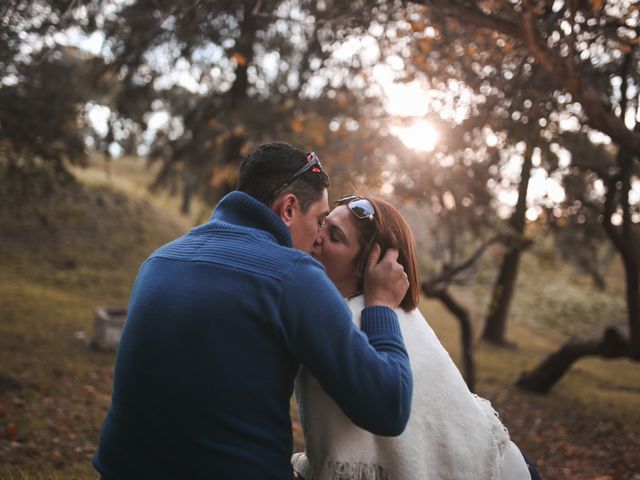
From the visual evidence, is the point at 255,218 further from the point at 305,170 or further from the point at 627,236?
the point at 627,236

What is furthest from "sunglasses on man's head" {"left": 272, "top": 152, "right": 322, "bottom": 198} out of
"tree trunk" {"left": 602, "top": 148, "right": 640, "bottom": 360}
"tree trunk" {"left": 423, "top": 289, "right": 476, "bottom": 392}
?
"tree trunk" {"left": 423, "top": 289, "right": 476, "bottom": 392}

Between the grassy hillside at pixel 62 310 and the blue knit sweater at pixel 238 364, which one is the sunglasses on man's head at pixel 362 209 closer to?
the blue knit sweater at pixel 238 364

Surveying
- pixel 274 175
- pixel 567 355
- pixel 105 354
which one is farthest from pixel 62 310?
pixel 274 175

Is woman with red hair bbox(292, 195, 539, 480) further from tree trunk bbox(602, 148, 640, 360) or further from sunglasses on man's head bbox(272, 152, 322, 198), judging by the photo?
tree trunk bbox(602, 148, 640, 360)

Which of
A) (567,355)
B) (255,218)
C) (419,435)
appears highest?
(255,218)

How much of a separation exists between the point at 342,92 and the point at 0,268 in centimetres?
1180

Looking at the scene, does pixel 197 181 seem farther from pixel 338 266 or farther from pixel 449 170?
pixel 338 266

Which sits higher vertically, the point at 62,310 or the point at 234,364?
the point at 234,364

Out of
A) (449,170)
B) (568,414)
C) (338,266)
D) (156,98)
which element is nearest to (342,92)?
(449,170)

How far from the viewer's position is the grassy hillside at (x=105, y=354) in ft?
20.4

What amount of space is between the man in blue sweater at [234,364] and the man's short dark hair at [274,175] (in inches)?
11.0

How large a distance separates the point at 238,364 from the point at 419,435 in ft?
2.99

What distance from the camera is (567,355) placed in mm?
9586

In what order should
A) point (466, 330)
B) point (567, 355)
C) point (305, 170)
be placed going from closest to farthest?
point (305, 170) < point (466, 330) < point (567, 355)
